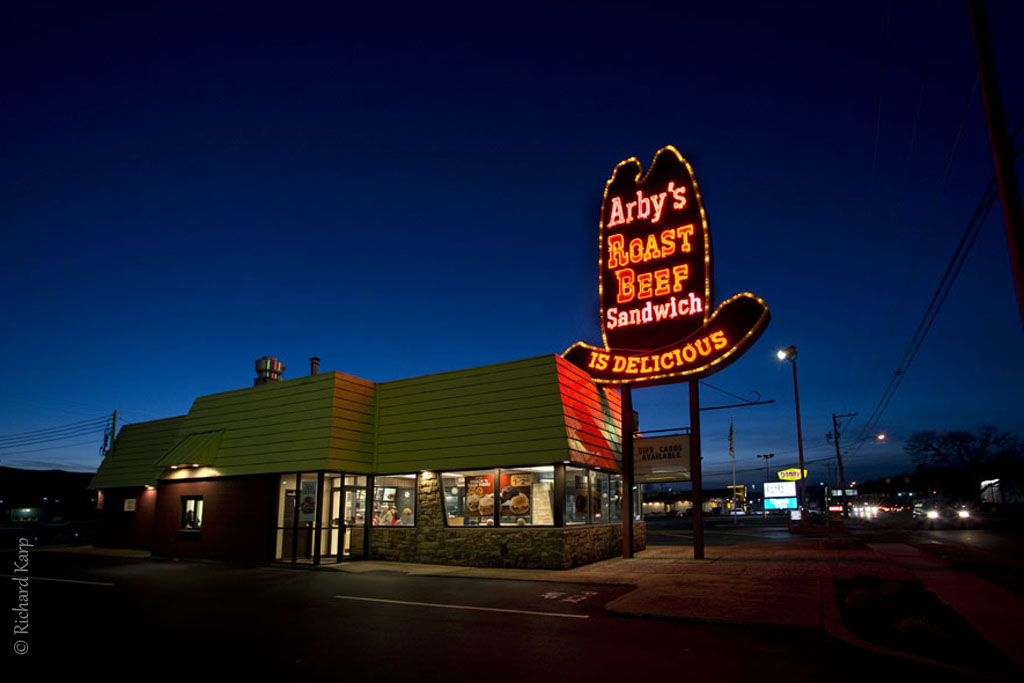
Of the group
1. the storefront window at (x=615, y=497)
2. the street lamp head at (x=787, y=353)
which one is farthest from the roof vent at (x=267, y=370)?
the street lamp head at (x=787, y=353)

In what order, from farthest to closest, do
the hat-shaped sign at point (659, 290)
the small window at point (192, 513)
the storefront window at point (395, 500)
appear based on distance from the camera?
the small window at point (192, 513)
the storefront window at point (395, 500)
the hat-shaped sign at point (659, 290)

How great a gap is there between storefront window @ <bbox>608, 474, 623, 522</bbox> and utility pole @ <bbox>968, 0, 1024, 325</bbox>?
51.9ft

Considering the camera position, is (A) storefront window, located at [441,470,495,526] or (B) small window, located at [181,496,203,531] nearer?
(A) storefront window, located at [441,470,495,526]

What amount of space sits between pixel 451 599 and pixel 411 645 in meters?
4.14

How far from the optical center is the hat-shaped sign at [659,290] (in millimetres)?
18359

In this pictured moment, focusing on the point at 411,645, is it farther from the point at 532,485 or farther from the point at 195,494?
the point at 195,494

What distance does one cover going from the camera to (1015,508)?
211 feet

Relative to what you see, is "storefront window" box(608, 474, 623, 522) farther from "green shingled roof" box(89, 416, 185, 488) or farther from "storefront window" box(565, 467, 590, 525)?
"green shingled roof" box(89, 416, 185, 488)

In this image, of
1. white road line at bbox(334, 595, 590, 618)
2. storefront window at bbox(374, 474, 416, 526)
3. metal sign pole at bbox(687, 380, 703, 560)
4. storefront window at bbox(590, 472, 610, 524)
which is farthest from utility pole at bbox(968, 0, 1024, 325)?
storefront window at bbox(374, 474, 416, 526)

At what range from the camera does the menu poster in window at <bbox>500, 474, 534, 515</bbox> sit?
18.3 meters

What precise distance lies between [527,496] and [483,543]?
1995mm

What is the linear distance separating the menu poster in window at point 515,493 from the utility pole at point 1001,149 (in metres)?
13.3

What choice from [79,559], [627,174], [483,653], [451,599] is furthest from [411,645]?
[79,559]

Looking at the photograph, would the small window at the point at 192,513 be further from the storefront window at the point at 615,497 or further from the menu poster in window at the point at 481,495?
the storefront window at the point at 615,497
